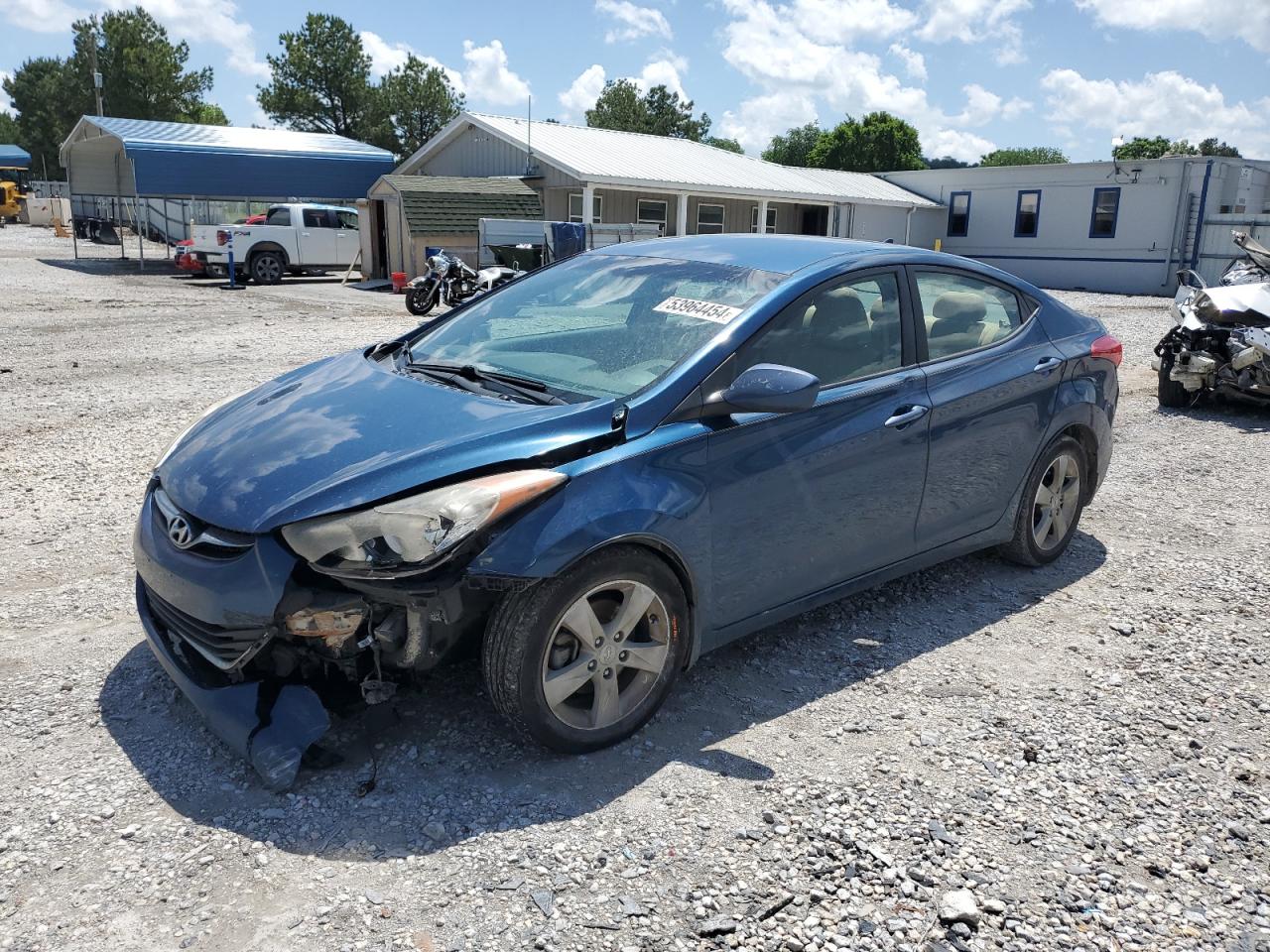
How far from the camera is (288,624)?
9.32ft

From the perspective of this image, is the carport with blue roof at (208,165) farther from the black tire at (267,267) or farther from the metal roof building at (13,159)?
the metal roof building at (13,159)

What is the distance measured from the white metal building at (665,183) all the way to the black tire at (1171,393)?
56.6 feet

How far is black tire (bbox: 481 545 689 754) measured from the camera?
292 centimetres

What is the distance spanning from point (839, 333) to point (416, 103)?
69.5 m

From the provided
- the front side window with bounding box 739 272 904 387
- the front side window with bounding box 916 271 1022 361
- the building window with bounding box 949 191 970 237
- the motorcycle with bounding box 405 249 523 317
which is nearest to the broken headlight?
the front side window with bounding box 739 272 904 387

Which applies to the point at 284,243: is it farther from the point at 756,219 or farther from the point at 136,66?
the point at 136,66

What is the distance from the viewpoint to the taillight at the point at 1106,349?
4.98 m

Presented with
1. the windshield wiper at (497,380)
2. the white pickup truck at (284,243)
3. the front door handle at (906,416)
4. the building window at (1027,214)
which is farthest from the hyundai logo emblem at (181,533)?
the building window at (1027,214)

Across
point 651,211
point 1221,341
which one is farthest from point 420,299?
point 1221,341

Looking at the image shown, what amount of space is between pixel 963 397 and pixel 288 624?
2887 mm

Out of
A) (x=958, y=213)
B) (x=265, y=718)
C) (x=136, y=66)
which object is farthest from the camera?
(x=136, y=66)

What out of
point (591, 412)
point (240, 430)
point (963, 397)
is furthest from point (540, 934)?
point (963, 397)

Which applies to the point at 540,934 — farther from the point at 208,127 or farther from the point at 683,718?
the point at 208,127

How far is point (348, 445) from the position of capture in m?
3.12
